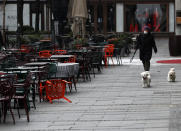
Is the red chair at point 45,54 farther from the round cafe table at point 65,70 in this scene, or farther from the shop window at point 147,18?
the shop window at point 147,18

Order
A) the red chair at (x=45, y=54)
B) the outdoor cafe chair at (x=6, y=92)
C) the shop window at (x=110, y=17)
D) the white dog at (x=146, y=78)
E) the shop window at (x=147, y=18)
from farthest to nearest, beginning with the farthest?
the shop window at (x=110, y=17), the shop window at (x=147, y=18), the red chair at (x=45, y=54), the white dog at (x=146, y=78), the outdoor cafe chair at (x=6, y=92)

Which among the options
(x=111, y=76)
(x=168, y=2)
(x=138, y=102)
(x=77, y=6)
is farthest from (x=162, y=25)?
(x=138, y=102)

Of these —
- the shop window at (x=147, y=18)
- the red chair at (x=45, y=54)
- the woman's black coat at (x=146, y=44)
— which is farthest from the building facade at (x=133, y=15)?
the woman's black coat at (x=146, y=44)

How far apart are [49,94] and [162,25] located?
127 ft

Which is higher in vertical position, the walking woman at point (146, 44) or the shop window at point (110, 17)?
the shop window at point (110, 17)

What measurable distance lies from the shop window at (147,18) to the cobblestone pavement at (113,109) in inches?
1305

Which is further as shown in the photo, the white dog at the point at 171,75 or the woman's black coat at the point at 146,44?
the woman's black coat at the point at 146,44

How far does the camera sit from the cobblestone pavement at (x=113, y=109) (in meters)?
9.99

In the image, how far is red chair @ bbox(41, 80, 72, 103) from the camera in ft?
42.2

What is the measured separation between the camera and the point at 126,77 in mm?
18906

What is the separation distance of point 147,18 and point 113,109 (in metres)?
39.4

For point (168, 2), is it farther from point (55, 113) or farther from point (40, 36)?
point (55, 113)

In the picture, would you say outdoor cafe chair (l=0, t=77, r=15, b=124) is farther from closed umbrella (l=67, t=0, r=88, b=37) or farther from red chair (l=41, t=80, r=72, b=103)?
closed umbrella (l=67, t=0, r=88, b=37)

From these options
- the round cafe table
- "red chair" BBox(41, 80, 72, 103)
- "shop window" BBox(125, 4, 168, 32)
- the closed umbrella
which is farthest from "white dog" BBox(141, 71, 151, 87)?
"shop window" BBox(125, 4, 168, 32)
